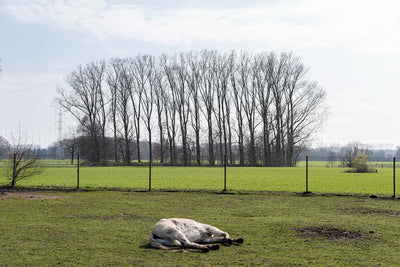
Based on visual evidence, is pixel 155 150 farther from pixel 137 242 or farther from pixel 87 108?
pixel 137 242

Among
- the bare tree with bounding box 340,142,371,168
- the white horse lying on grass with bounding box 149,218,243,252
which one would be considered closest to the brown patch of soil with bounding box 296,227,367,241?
the white horse lying on grass with bounding box 149,218,243,252

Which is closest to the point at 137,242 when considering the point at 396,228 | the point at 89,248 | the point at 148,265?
the point at 89,248

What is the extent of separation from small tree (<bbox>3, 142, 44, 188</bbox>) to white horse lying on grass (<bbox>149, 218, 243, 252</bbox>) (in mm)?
16991

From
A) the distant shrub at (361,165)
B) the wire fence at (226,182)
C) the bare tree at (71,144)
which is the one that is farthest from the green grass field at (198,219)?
the bare tree at (71,144)

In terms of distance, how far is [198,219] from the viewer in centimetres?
1298

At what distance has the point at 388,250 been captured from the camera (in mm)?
8867

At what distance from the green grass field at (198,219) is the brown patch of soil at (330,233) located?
202 mm

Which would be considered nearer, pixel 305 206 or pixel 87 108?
pixel 305 206

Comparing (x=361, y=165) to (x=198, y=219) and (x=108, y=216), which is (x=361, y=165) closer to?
(x=198, y=219)

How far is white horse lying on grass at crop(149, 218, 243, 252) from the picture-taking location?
8539 millimetres

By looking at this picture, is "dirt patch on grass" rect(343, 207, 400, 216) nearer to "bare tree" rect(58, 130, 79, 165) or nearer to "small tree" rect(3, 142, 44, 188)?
"small tree" rect(3, 142, 44, 188)

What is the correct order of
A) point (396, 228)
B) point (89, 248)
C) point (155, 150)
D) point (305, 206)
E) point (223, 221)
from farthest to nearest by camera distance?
point (155, 150) < point (305, 206) < point (223, 221) < point (396, 228) < point (89, 248)

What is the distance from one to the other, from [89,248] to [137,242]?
3.46 feet

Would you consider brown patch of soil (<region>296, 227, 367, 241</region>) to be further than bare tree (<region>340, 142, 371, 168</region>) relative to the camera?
No
